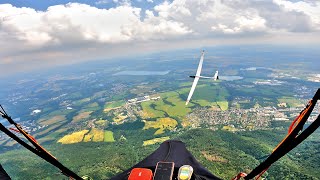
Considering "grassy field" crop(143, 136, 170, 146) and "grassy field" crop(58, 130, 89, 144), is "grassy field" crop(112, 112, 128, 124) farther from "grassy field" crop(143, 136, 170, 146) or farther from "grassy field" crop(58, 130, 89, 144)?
"grassy field" crop(143, 136, 170, 146)

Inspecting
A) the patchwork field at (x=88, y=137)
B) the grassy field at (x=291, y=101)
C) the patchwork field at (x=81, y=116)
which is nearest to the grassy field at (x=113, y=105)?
the patchwork field at (x=81, y=116)

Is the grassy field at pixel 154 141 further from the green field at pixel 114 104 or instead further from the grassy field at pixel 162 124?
the green field at pixel 114 104

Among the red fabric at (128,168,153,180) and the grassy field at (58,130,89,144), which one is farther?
the grassy field at (58,130,89,144)

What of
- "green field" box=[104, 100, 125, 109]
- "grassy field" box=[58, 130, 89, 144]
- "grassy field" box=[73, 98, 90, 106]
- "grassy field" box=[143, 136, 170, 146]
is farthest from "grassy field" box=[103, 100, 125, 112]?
"grassy field" box=[143, 136, 170, 146]

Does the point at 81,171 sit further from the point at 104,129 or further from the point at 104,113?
the point at 104,113

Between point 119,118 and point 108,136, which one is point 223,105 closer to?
point 119,118

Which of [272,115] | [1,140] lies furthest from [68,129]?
[272,115]
